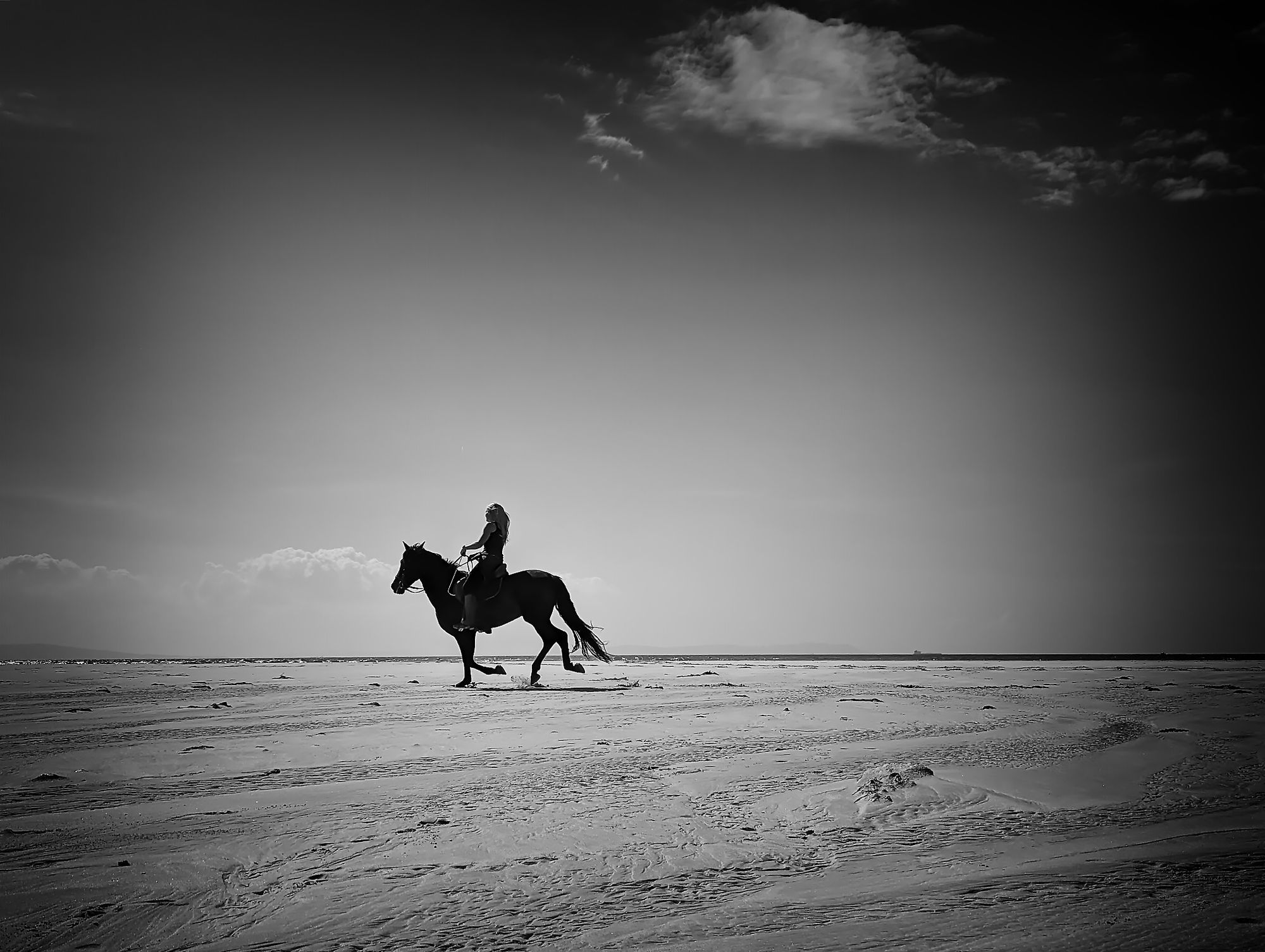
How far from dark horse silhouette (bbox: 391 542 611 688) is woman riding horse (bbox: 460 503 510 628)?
25 centimetres

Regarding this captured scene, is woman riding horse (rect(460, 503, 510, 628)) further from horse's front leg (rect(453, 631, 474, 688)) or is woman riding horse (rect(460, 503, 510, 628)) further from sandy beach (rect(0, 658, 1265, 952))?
sandy beach (rect(0, 658, 1265, 952))

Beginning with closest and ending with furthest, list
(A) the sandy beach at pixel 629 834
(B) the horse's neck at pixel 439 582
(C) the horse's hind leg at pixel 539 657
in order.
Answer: (A) the sandy beach at pixel 629 834
(C) the horse's hind leg at pixel 539 657
(B) the horse's neck at pixel 439 582

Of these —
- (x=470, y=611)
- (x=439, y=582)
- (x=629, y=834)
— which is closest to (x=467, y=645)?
(x=470, y=611)

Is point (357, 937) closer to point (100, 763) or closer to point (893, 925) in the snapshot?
point (893, 925)

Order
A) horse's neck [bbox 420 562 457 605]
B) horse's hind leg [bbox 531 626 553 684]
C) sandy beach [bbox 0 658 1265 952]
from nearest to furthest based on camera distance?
sandy beach [bbox 0 658 1265 952], horse's hind leg [bbox 531 626 553 684], horse's neck [bbox 420 562 457 605]

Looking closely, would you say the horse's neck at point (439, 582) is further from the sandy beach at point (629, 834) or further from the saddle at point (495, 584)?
the sandy beach at point (629, 834)

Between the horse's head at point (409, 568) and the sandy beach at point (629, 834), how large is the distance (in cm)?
879

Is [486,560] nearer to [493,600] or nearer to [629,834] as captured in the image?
[493,600]

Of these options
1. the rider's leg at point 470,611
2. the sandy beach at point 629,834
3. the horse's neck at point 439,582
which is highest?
the horse's neck at point 439,582

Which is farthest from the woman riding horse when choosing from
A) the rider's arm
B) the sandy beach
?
the sandy beach

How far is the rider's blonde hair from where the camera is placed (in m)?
17.2

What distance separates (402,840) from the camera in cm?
385

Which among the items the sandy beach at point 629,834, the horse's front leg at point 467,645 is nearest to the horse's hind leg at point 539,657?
the horse's front leg at point 467,645

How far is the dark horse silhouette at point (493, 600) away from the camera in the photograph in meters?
17.5
